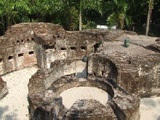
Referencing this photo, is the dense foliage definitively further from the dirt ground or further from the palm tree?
the dirt ground

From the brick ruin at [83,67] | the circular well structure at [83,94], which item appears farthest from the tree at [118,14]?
the circular well structure at [83,94]

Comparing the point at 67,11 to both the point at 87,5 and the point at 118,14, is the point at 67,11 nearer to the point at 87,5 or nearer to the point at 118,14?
the point at 87,5

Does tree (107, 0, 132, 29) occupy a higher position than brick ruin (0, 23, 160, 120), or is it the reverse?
tree (107, 0, 132, 29)

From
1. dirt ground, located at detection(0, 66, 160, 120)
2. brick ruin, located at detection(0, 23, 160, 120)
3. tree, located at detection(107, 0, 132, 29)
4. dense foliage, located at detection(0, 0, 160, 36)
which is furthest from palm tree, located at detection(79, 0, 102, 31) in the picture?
dirt ground, located at detection(0, 66, 160, 120)

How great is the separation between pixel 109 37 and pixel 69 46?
3.40 metres

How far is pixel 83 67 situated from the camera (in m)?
23.5

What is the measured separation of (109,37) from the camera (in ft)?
77.6

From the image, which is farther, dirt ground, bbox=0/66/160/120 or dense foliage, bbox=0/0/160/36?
dense foliage, bbox=0/0/160/36

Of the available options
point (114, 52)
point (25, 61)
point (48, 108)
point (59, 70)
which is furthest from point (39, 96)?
point (25, 61)

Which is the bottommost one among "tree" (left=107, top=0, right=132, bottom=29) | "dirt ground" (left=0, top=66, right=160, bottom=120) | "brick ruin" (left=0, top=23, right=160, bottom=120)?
"dirt ground" (left=0, top=66, right=160, bottom=120)

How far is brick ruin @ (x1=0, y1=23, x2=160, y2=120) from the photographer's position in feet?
47.6

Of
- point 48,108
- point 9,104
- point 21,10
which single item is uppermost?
point 21,10

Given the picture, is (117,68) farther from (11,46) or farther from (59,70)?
(11,46)

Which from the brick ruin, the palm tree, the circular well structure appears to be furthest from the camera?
the palm tree
